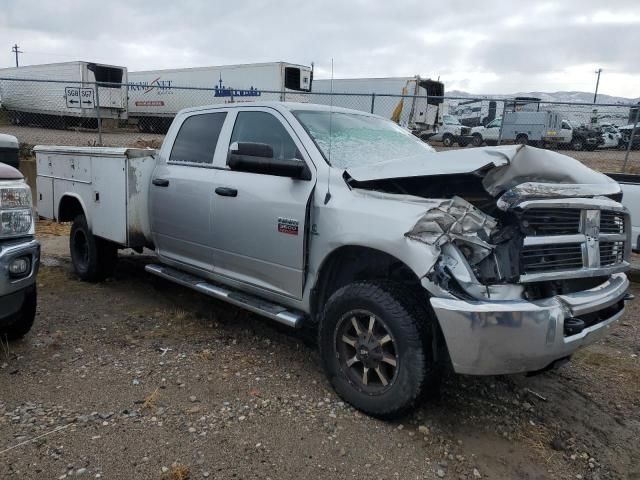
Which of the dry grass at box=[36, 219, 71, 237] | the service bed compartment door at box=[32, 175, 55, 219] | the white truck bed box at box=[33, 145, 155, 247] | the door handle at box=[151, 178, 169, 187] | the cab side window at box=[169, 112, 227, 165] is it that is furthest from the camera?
the dry grass at box=[36, 219, 71, 237]

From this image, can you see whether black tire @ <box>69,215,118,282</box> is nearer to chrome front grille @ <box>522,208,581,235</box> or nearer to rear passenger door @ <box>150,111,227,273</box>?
rear passenger door @ <box>150,111,227,273</box>

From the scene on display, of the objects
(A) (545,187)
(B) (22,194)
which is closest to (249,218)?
(B) (22,194)

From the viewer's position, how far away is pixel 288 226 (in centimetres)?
361

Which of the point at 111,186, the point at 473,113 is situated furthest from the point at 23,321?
the point at 473,113

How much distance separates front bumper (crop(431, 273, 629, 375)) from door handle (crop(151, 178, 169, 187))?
2942mm

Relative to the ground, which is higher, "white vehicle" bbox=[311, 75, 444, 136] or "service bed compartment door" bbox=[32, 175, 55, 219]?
"white vehicle" bbox=[311, 75, 444, 136]

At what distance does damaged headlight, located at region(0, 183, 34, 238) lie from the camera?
11.0ft

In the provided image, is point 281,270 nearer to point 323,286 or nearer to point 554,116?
point 323,286

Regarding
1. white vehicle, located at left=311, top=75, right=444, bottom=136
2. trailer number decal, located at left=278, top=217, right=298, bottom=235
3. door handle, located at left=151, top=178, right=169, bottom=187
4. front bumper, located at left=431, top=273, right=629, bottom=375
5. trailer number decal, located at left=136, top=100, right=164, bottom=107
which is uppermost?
white vehicle, located at left=311, top=75, right=444, bottom=136

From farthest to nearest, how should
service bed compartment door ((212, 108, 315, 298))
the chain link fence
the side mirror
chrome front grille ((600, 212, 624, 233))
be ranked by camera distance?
the chain link fence → service bed compartment door ((212, 108, 315, 298)) → the side mirror → chrome front grille ((600, 212, 624, 233))

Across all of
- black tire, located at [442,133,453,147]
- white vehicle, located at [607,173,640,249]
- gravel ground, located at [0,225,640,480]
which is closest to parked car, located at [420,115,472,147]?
black tire, located at [442,133,453,147]

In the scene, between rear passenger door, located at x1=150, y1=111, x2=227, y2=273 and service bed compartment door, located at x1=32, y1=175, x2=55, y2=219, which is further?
service bed compartment door, located at x1=32, y1=175, x2=55, y2=219

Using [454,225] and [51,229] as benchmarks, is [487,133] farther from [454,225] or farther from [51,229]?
[454,225]

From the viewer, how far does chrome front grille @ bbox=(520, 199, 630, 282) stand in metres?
2.73
